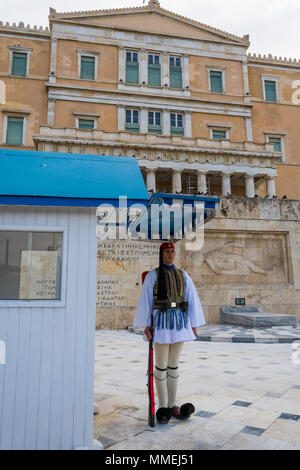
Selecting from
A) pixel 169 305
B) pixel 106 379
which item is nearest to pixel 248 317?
pixel 106 379

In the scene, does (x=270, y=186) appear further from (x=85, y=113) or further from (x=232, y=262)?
(x=85, y=113)

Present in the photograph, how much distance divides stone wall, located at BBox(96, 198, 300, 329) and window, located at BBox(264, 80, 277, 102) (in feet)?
73.9

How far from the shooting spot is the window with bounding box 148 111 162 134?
29.9 metres

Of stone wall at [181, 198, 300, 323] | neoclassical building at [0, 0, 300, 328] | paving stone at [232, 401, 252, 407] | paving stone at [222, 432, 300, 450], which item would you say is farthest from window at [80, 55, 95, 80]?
paving stone at [222, 432, 300, 450]

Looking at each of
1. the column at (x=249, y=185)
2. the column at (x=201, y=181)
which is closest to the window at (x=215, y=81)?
the column at (x=249, y=185)

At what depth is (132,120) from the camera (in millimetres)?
30047

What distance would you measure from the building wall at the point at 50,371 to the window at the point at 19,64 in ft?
104

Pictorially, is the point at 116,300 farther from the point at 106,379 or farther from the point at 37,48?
the point at 37,48

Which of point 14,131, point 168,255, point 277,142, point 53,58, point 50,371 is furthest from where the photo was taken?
point 277,142

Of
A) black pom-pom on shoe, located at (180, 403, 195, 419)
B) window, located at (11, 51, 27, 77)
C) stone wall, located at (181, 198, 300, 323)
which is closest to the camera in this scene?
black pom-pom on shoe, located at (180, 403, 195, 419)

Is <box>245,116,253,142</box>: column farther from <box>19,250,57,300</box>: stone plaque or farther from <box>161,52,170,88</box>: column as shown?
<box>19,250,57,300</box>: stone plaque

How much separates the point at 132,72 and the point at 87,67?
425cm

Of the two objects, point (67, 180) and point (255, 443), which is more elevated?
point (67, 180)

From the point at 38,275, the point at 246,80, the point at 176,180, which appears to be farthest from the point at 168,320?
the point at 246,80
